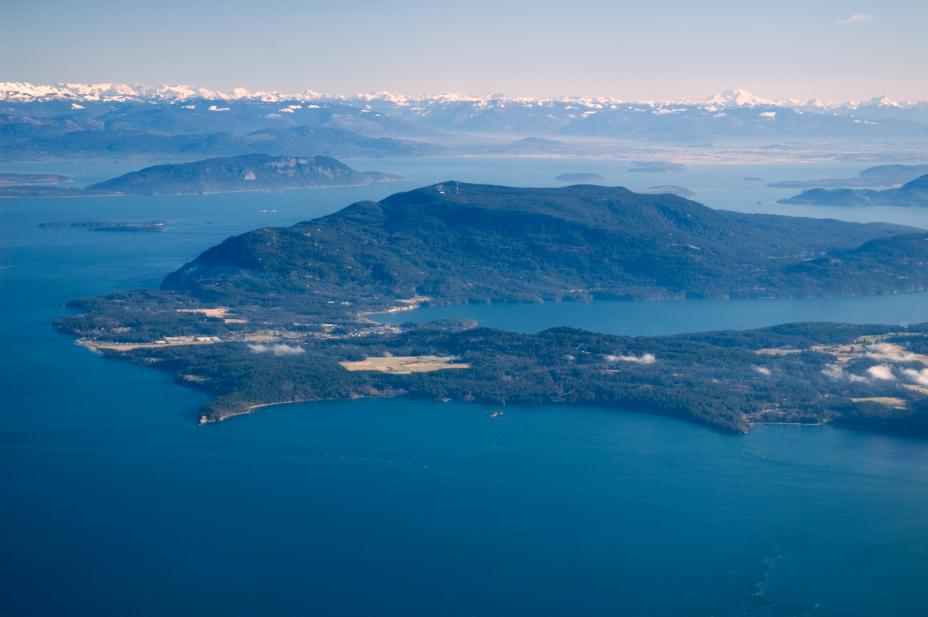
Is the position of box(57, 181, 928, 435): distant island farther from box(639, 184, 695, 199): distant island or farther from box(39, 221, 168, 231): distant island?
box(639, 184, 695, 199): distant island

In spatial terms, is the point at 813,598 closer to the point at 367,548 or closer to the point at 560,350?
the point at 367,548

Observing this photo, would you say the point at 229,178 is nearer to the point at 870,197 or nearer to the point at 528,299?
the point at 870,197

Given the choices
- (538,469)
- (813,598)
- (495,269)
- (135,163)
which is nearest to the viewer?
(813,598)

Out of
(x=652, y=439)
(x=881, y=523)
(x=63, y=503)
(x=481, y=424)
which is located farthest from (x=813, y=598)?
(x=63, y=503)

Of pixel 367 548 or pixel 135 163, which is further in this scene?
pixel 135 163

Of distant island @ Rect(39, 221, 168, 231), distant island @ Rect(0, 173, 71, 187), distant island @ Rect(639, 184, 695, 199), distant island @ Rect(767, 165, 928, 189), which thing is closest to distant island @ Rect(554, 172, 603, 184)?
distant island @ Rect(639, 184, 695, 199)

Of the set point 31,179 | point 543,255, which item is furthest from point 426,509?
point 31,179
